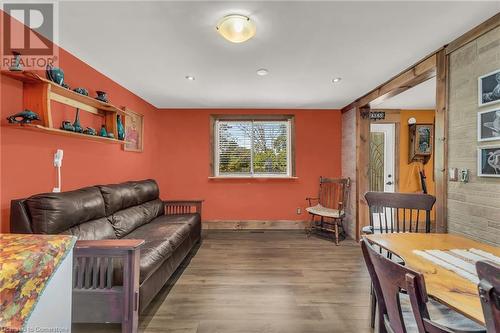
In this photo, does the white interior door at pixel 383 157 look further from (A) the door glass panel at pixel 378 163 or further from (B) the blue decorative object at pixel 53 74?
(B) the blue decorative object at pixel 53 74

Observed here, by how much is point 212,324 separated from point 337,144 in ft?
12.7

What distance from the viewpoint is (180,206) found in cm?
396

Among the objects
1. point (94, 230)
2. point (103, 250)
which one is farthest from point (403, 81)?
point (94, 230)

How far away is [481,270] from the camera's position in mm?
657

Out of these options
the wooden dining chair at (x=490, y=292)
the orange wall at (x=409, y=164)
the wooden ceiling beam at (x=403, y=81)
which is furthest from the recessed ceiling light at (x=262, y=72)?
the orange wall at (x=409, y=164)

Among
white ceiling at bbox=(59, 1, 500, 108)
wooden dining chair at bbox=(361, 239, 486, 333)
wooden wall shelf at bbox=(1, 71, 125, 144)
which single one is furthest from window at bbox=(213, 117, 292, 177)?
wooden dining chair at bbox=(361, 239, 486, 333)

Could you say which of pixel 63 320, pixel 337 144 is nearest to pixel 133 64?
pixel 63 320

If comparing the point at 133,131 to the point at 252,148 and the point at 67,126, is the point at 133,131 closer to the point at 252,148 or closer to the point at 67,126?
the point at 67,126

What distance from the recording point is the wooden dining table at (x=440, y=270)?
938 mm

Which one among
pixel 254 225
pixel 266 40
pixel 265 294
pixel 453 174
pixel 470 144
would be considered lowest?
pixel 265 294

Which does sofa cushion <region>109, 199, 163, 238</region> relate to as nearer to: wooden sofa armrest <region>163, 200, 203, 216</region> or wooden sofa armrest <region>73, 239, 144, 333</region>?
wooden sofa armrest <region>163, 200, 203, 216</region>

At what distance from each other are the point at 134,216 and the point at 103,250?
1321mm

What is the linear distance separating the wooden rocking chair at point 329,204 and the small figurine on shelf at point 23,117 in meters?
3.75

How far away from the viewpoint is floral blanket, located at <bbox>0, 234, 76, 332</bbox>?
0.75 meters
